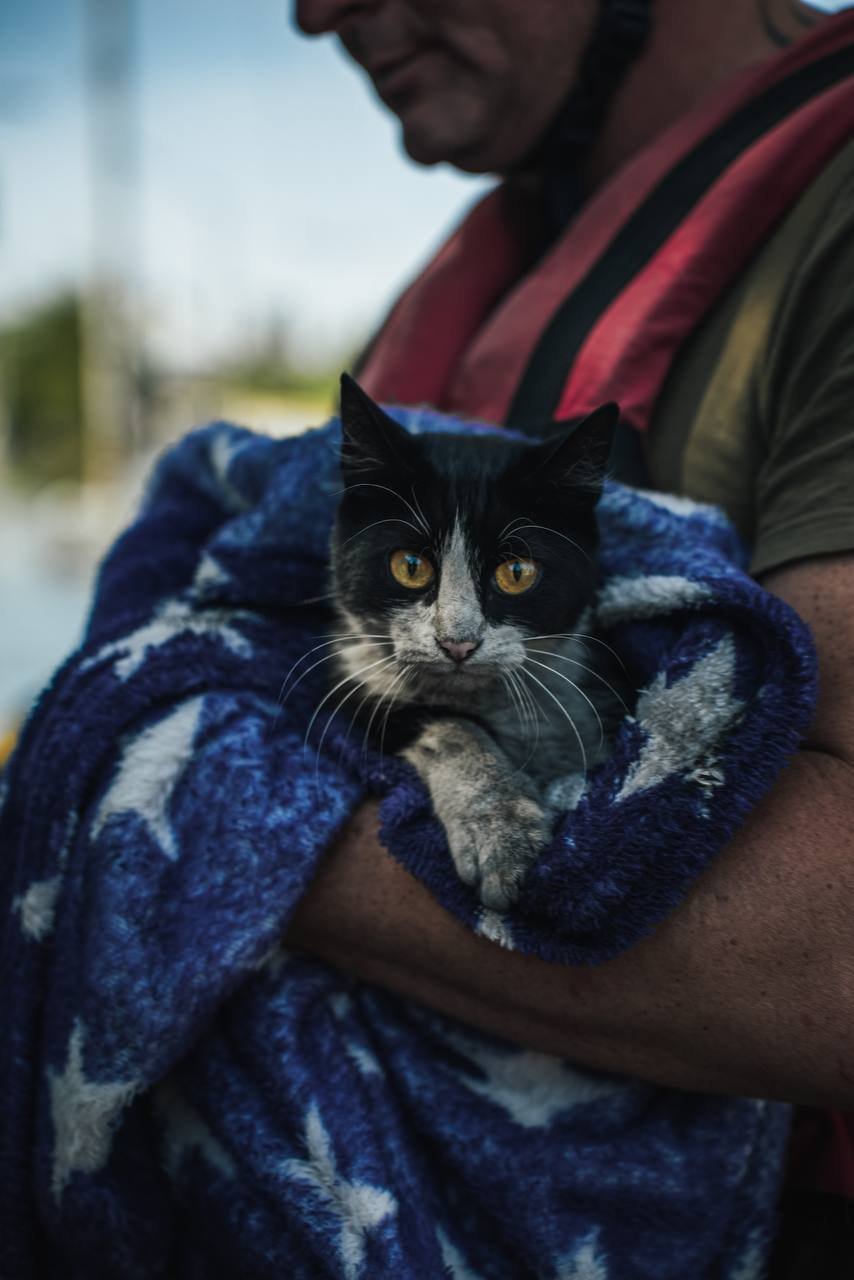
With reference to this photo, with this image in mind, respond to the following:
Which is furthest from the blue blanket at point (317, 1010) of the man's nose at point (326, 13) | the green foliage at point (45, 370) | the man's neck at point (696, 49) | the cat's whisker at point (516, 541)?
the green foliage at point (45, 370)

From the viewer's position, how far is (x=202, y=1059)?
863mm

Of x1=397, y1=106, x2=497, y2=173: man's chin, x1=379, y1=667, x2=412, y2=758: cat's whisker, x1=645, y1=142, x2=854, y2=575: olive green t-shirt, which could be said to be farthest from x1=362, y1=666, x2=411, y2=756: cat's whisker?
x1=397, y1=106, x2=497, y2=173: man's chin

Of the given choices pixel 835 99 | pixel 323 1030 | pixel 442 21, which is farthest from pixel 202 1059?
pixel 442 21

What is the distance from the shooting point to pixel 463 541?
37.9 inches

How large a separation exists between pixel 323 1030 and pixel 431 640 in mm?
396

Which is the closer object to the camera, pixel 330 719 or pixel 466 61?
pixel 330 719

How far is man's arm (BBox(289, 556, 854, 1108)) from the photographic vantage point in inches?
27.9

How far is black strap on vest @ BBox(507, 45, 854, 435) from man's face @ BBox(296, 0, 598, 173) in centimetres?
33

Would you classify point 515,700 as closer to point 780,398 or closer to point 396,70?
point 780,398

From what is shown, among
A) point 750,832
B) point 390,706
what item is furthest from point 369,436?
point 750,832

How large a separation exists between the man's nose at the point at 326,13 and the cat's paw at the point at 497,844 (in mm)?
1203

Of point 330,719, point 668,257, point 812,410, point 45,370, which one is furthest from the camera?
point 45,370

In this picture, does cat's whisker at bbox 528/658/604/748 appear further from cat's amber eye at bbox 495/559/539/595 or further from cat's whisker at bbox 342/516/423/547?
cat's whisker at bbox 342/516/423/547

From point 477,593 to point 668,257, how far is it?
1.54 ft
